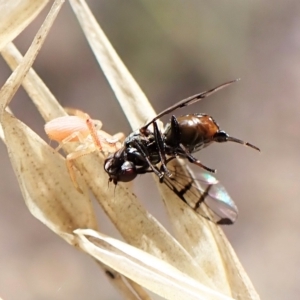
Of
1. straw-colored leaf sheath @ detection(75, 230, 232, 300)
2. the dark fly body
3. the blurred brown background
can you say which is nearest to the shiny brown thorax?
the dark fly body

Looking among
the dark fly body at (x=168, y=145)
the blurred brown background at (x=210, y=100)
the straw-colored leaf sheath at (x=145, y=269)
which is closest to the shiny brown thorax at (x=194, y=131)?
the dark fly body at (x=168, y=145)

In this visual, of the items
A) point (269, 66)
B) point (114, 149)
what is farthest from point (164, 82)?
point (114, 149)

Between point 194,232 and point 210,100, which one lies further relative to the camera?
point 210,100

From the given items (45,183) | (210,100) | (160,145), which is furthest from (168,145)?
(210,100)

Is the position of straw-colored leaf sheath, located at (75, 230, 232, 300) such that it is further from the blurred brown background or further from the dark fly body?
the blurred brown background

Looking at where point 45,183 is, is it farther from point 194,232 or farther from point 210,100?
point 210,100

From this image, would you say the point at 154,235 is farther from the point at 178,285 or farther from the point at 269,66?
the point at 269,66

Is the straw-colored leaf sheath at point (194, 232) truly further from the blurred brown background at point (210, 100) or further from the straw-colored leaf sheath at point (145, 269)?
the blurred brown background at point (210, 100)
